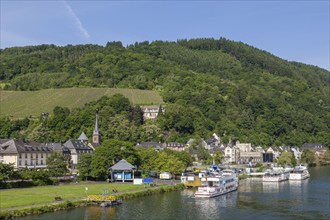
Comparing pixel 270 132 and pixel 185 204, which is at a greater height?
pixel 270 132

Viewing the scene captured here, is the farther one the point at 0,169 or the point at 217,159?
the point at 217,159

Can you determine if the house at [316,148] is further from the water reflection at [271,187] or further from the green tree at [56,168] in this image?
the green tree at [56,168]

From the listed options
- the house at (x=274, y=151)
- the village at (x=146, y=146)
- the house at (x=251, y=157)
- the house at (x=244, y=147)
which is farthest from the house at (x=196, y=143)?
the house at (x=274, y=151)

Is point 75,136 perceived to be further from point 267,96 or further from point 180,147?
point 267,96

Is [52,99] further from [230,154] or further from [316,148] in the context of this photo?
[316,148]

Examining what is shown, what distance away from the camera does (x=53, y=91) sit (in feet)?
534

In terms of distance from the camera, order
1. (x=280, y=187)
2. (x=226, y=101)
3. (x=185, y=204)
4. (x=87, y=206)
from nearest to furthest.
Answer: (x=87, y=206) → (x=185, y=204) → (x=280, y=187) → (x=226, y=101)

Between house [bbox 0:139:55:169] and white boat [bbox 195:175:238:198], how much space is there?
2875cm

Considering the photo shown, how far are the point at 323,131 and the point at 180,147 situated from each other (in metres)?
72.3

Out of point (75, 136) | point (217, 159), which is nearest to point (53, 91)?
point (75, 136)

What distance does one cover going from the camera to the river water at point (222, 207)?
4706 centimetres

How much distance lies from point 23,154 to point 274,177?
1787 inches

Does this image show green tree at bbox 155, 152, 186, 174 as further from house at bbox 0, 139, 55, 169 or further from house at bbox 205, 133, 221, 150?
house at bbox 205, 133, 221, 150

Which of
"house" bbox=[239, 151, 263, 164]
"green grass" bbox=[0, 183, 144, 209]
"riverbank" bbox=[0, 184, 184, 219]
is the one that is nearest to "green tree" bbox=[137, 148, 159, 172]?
"green grass" bbox=[0, 183, 144, 209]
